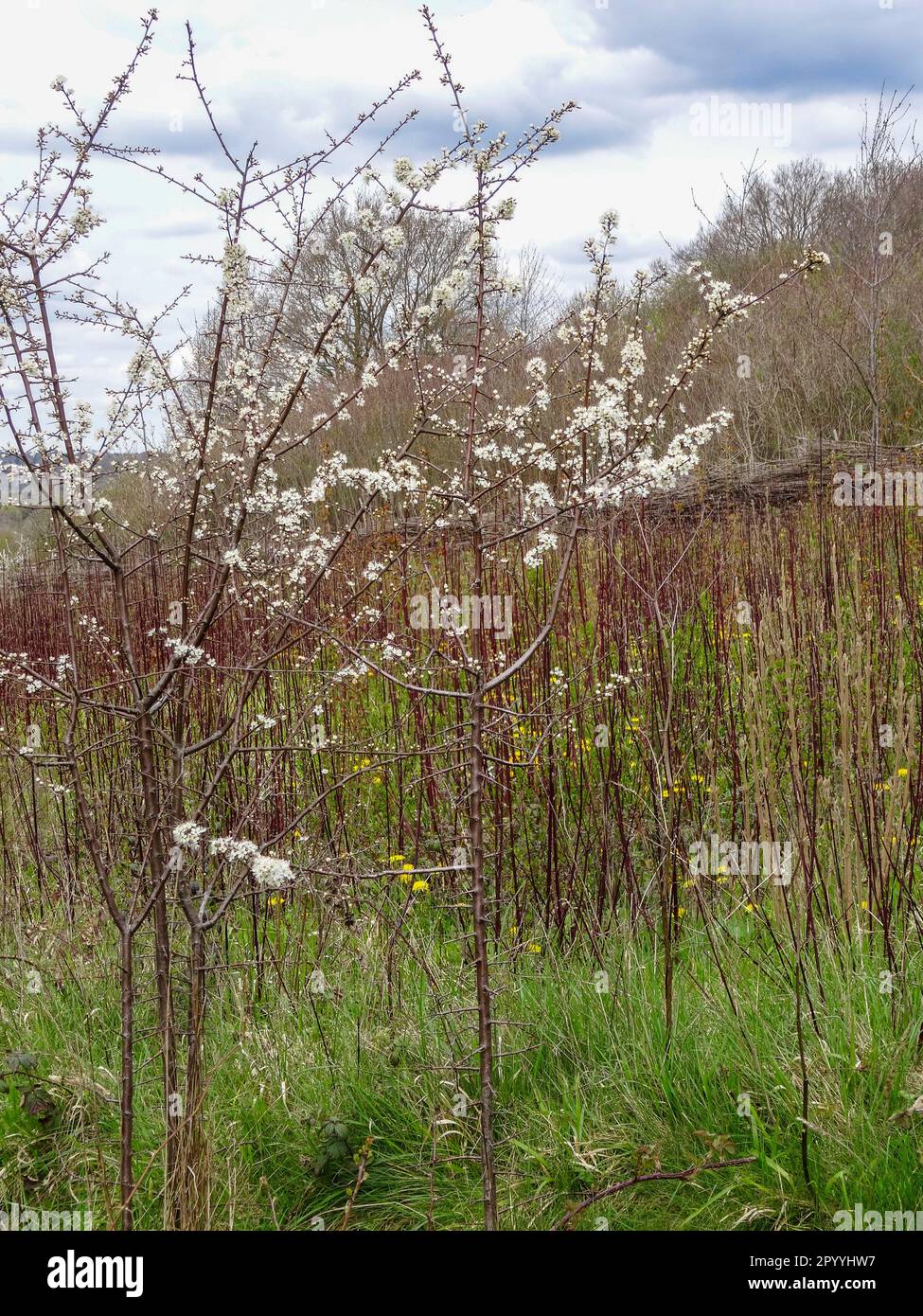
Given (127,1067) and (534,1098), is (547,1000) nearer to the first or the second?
(534,1098)

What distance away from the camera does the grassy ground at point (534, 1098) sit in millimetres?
2199

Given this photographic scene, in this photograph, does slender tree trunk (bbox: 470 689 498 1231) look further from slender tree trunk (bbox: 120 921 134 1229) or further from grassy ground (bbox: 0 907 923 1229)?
slender tree trunk (bbox: 120 921 134 1229)

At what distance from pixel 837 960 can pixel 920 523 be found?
5.42 metres

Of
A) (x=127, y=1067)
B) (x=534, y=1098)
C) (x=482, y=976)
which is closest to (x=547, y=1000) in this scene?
(x=534, y=1098)

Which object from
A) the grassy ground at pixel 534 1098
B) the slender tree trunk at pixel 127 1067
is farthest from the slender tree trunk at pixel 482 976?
the slender tree trunk at pixel 127 1067

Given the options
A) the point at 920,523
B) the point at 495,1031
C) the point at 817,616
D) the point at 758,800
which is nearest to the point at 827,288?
the point at 920,523

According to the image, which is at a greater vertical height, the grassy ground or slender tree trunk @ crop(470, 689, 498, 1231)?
slender tree trunk @ crop(470, 689, 498, 1231)

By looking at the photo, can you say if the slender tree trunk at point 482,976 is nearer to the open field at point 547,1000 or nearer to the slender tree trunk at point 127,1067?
the open field at point 547,1000

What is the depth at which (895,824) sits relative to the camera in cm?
304

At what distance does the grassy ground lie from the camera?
86.6 inches

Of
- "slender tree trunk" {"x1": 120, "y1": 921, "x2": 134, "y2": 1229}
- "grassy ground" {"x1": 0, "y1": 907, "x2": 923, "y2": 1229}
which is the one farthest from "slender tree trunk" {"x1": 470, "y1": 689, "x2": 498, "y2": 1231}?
Result: "slender tree trunk" {"x1": 120, "y1": 921, "x2": 134, "y2": 1229}

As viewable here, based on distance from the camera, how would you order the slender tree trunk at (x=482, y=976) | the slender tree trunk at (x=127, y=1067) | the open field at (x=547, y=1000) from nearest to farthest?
the slender tree trunk at (x=482, y=976), the slender tree trunk at (x=127, y=1067), the open field at (x=547, y=1000)

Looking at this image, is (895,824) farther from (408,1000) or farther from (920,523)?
(920,523)

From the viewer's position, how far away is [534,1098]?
8.47 feet
